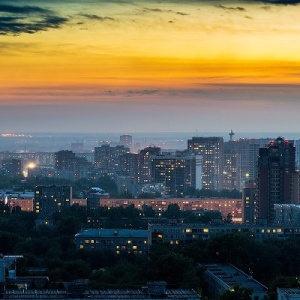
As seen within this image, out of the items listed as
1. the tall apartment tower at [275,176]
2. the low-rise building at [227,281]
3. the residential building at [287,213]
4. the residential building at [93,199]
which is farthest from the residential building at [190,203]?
the low-rise building at [227,281]

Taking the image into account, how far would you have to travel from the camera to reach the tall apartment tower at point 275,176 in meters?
38.0

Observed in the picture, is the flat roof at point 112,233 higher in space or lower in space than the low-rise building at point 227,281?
lower

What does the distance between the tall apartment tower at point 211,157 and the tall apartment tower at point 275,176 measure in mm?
21169

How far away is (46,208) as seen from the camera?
137ft

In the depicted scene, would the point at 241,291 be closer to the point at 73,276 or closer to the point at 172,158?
the point at 73,276

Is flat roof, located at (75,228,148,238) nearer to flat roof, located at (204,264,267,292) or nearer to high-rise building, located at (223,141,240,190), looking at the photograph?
flat roof, located at (204,264,267,292)

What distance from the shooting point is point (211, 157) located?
2445 inches

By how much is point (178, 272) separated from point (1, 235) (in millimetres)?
8945

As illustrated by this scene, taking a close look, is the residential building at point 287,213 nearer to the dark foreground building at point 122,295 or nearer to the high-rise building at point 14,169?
the dark foreground building at point 122,295

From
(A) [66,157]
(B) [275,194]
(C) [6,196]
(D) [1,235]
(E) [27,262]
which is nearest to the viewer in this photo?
(E) [27,262]

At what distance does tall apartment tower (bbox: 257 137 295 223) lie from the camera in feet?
125

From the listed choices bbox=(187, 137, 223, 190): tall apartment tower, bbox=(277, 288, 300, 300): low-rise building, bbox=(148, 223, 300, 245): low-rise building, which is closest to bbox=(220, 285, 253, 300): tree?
bbox=(277, 288, 300, 300): low-rise building

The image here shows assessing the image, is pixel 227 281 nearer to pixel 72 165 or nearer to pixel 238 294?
pixel 238 294

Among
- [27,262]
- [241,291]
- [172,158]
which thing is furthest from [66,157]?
[241,291]
